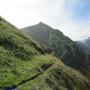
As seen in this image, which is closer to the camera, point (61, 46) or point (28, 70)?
point (28, 70)

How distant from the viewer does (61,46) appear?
9038 cm

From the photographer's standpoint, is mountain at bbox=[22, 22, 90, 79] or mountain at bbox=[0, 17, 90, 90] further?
mountain at bbox=[22, 22, 90, 79]

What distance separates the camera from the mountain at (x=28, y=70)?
4189 cm

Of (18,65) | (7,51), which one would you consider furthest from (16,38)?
(18,65)

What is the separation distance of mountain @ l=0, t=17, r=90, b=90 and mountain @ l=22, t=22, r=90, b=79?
60.7 feet

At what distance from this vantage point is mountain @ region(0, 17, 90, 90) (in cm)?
4189

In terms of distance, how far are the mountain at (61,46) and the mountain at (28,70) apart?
1851 centimetres

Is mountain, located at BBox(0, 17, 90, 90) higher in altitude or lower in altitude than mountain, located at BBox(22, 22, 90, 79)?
lower

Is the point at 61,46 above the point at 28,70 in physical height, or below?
above

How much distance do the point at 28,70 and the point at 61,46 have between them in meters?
44.1

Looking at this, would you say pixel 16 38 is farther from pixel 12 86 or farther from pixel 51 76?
pixel 12 86

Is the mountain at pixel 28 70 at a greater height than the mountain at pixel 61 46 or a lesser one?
lesser

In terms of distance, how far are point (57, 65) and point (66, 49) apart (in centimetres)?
3621

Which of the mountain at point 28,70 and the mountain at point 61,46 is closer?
the mountain at point 28,70
